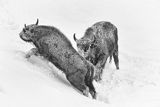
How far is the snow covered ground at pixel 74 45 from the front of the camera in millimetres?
10297

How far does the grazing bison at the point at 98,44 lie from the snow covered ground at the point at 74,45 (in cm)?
53

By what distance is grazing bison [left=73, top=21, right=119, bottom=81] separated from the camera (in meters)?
13.0

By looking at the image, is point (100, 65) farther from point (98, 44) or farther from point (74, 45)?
point (74, 45)

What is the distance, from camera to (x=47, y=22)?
17359 mm

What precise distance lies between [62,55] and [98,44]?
153cm

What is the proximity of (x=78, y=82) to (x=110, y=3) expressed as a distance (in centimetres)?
761

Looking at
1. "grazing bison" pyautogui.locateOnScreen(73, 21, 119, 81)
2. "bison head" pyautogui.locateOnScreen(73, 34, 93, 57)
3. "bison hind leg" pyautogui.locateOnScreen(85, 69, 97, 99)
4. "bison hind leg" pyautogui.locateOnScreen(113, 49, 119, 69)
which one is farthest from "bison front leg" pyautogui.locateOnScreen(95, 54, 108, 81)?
"bison hind leg" pyautogui.locateOnScreen(113, 49, 119, 69)

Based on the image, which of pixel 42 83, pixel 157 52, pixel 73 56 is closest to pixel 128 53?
pixel 157 52

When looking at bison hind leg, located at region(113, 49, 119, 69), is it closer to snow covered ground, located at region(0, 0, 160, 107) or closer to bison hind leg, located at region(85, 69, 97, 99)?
snow covered ground, located at region(0, 0, 160, 107)

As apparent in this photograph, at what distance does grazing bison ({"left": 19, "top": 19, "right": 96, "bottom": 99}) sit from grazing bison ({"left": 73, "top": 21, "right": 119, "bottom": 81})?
0.51m

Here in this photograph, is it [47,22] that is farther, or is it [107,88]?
[47,22]

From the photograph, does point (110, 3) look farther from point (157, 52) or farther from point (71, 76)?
point (71, 76)

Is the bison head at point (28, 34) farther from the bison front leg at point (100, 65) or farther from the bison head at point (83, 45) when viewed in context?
the bison front leg at point (100, 65)

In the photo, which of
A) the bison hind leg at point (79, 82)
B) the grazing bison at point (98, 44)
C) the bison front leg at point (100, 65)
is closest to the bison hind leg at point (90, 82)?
the bison hind leg at point (79, 82)
